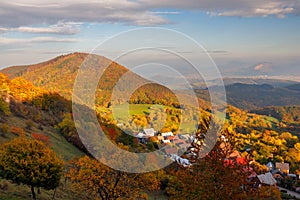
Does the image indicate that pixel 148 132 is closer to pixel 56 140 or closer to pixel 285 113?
pixel 56 140

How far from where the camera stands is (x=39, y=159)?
730 inches

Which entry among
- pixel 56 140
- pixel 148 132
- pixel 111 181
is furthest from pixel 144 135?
A: pixel 111 181

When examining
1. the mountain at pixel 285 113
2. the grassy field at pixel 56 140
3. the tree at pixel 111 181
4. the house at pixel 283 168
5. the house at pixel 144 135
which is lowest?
the mountain at pixel 285 113

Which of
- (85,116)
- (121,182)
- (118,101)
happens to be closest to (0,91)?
(85,116)

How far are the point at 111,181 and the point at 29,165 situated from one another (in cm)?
485

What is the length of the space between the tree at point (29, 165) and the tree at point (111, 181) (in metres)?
1.54

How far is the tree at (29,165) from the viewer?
715 inches

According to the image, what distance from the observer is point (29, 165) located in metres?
18.4

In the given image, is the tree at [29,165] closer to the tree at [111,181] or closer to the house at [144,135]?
the tree at [111,181]

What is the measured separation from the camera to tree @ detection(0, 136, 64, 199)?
18.2 metres

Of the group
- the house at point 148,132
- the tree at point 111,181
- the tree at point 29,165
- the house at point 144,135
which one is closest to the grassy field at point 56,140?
the house at point 144,135

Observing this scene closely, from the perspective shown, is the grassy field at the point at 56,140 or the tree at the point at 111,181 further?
the grassy field at the point at 56,140

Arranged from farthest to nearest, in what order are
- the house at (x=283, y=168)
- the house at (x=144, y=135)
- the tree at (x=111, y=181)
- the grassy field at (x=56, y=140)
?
1. the house at (x=283, y=168)
2. the house at (x=144, y=135)
3. the grassy field at (x=56, y=140)
4. the tree at (x=111, y=181)

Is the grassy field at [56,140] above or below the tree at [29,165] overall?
below
